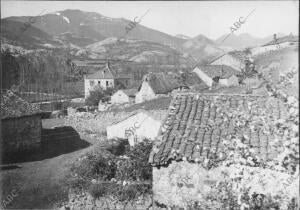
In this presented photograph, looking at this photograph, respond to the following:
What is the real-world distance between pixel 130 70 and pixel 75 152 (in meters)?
76.9

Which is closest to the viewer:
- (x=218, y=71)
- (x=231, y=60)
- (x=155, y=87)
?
(x=155, y=87)

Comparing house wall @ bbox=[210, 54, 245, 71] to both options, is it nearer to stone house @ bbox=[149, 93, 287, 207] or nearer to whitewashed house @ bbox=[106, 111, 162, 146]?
whitewashed house @ bbox=[106, 111, 162, 146]

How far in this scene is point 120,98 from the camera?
55406 millimetres

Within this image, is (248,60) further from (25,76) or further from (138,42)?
(138,42)

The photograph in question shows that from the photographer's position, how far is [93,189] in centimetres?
1091

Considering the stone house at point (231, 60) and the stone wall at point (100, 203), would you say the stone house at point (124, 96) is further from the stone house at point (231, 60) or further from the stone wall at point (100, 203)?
the stone wall at point (100, 203)

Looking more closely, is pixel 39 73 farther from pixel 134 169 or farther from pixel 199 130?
pixel 199 130

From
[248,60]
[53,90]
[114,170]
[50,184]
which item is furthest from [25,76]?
[248,60]

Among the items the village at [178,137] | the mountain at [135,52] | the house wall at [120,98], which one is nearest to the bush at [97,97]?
the house wall at [120,98]

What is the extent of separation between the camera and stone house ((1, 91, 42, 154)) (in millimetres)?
24844

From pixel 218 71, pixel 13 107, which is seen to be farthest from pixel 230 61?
pixel 13 107

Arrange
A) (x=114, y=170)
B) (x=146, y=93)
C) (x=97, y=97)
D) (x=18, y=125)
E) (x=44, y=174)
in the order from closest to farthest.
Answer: (x=114, y=170), (x=44, y=174), (x=18, y=125), (x=146, y=93), (x=97, y=97)

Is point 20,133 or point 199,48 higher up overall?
point 199,48

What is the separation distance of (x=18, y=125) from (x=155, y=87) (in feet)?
87.3
